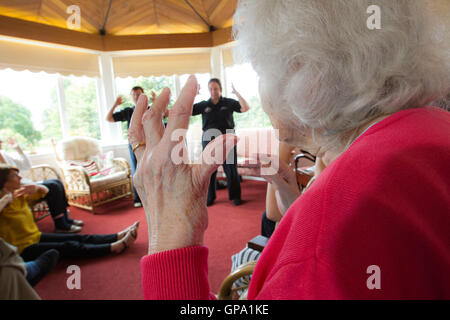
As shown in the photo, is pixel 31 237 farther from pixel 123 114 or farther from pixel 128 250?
pixel 123 114

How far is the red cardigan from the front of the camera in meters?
0.31

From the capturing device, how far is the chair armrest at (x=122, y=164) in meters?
4.18

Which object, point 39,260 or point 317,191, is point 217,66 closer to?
point 39,260

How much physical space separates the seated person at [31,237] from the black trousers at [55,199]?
368 millimetres

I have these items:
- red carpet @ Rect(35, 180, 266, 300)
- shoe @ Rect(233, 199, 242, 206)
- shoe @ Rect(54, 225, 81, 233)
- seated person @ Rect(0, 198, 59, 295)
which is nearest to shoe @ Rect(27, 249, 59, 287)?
seated person @ Rect(0, 198, 59, 295)

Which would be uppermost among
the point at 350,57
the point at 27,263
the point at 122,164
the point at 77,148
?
the point at 350,57

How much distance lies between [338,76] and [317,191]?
0.22m

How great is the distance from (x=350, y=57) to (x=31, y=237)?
8.45 ft

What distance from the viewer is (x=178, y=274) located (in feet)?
1.68

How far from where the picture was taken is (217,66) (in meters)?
5.22

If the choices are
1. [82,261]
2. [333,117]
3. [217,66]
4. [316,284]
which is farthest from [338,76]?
[217,66]

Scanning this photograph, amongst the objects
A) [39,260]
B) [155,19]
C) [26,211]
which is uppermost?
[155,19]

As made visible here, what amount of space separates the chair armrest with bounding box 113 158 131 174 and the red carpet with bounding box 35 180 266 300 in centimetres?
51

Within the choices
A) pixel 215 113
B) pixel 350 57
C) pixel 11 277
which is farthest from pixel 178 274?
pixel 215 113
